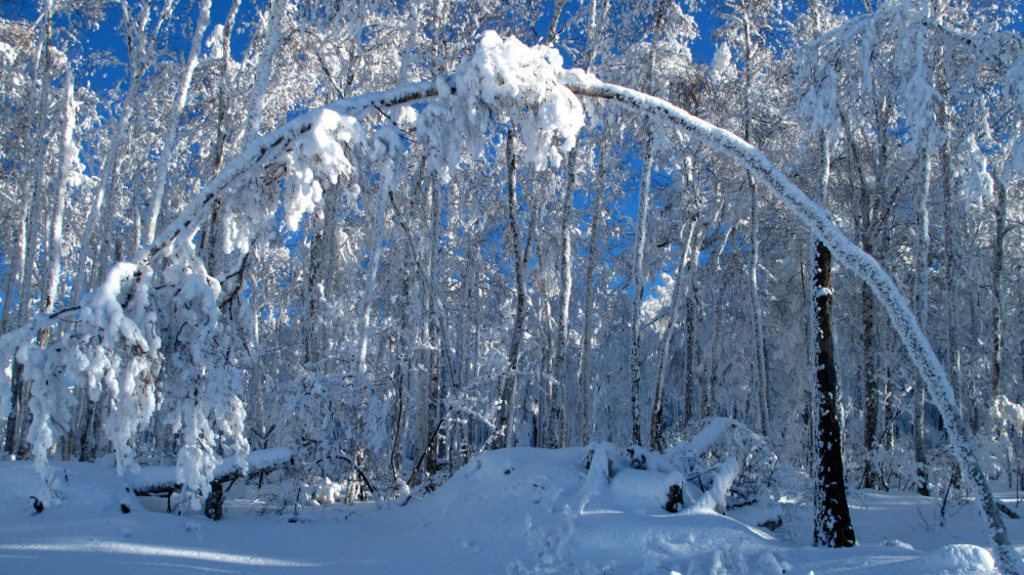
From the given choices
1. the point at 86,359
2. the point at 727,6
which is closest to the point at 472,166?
the point at 727,6

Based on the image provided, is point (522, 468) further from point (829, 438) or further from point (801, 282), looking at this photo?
point (801, 282)

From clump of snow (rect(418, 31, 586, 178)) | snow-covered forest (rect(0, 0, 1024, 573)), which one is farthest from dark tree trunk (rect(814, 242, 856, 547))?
clump of snow (rect(418, 31, 586, 178))

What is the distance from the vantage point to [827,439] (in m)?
6.39

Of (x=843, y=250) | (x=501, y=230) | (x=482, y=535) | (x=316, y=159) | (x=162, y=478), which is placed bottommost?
(x=482, y=535)

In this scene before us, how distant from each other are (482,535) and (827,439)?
12.6 ft

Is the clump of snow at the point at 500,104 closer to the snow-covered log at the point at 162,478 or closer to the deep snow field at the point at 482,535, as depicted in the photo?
the deep snow field at the point at 482,535

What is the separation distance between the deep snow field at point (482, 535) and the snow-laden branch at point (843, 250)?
2.22 ft

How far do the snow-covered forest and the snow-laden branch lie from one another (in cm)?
3

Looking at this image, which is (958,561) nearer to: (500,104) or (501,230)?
(500,104)

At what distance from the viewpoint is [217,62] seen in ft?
45.3

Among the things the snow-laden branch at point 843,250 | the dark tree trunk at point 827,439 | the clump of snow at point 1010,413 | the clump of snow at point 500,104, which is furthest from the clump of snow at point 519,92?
the clump of snow at point 1010,413

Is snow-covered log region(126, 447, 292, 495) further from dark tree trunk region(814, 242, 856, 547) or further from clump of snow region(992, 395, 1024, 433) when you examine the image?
clump of snow region(992, 395, 1024, 433)

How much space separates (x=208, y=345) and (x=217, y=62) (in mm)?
11683

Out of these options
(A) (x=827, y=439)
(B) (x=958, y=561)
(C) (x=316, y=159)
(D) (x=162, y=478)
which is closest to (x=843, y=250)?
(A) (x=827, y=439)
